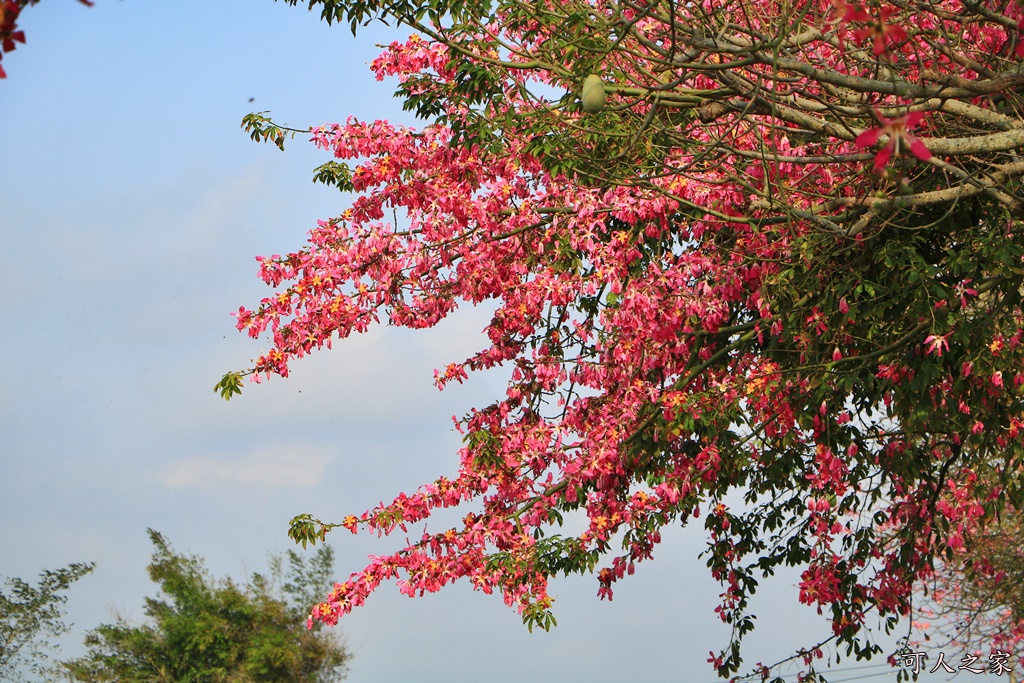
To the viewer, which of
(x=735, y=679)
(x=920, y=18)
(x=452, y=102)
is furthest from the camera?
(x=735, y=679)

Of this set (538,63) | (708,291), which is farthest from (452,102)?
(708,291)

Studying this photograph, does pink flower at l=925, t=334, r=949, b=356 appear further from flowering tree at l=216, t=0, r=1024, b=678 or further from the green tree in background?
the green tree in background

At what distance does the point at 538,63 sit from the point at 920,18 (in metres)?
2.81

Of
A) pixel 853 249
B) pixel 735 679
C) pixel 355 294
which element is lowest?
pixel 735 679

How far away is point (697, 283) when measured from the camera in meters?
8.88

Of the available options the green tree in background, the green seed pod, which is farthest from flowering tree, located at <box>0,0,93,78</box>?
the green tree in background

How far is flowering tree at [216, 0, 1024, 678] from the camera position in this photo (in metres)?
7.59

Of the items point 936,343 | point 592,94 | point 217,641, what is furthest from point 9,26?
point 217,641

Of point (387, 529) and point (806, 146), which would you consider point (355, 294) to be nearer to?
point (387, 529)

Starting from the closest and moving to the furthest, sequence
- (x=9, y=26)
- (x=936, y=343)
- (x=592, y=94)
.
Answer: (x=9, y=26) → (x=592, y=94) → (x=936, y=343)

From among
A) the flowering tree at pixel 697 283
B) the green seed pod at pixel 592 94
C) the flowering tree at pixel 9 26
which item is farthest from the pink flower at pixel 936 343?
the flowering tree at pixel 9 26

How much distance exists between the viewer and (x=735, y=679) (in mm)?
10078

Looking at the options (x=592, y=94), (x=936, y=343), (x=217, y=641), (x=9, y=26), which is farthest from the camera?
(x=217, y=641)

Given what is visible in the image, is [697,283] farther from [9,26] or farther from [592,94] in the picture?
[9,26]
